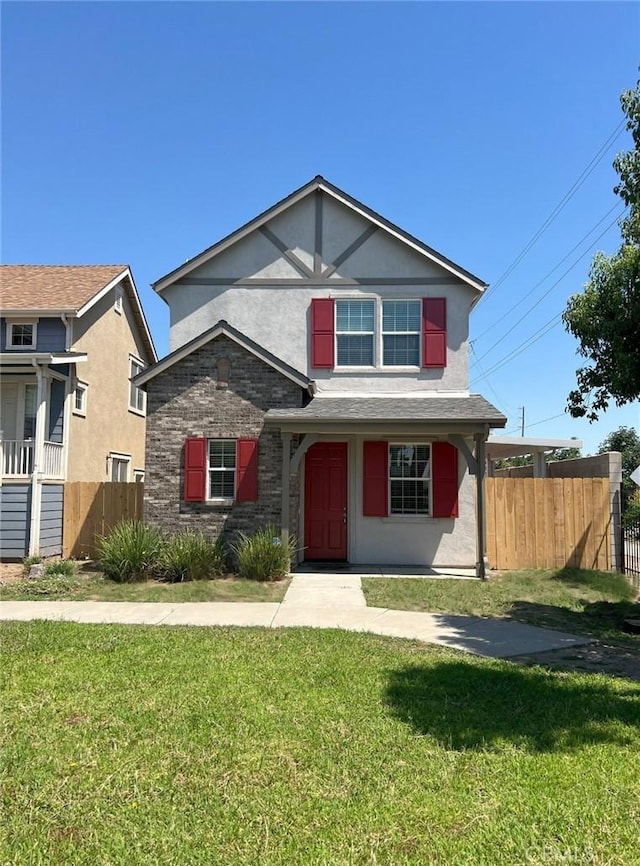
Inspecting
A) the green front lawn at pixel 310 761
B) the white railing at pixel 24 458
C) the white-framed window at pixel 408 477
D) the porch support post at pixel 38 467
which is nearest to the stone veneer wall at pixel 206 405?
the white-framed window at pixel 408 477

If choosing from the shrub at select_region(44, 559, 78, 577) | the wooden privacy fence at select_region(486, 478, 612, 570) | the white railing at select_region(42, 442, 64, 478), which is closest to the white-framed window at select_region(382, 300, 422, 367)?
the wooden privacy fence at select_region(486, 478, 612, 570)

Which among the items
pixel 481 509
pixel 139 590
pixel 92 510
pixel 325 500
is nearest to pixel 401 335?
pixel 325 500

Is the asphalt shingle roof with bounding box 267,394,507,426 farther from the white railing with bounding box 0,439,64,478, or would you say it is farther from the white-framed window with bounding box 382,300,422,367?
the white railing with bounding box 0,439,64,478

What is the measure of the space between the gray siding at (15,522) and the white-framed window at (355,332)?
8259mm

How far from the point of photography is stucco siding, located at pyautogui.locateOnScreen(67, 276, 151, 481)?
17.9 metres

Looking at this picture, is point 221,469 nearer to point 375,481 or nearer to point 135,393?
point 375,481

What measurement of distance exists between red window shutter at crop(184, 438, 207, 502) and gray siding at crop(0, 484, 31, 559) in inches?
175

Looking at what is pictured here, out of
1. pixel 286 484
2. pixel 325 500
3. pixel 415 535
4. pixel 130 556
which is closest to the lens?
pixel 130 556

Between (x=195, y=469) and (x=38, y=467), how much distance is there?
443 cm

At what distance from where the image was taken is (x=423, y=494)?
1420cm

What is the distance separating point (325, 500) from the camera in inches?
563

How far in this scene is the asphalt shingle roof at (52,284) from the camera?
55.6 feet

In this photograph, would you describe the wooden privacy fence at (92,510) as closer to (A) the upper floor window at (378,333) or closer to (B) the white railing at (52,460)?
→ (B) the white railing at (52,460)

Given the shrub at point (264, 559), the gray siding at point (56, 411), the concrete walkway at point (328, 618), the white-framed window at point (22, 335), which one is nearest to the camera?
the concrete walkway at point (328, 618)
